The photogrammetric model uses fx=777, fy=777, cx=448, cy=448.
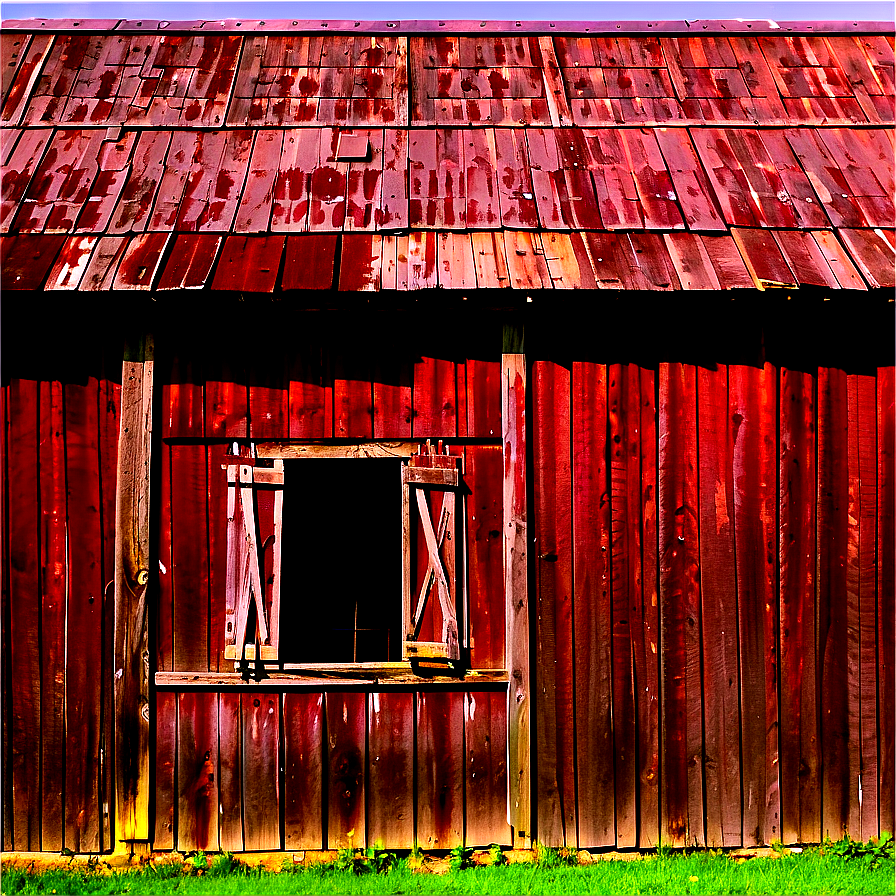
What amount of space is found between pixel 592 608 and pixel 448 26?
5238mm

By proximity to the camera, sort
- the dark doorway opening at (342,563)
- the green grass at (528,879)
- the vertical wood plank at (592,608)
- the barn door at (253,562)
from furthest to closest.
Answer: the dark doorway opening at (342,563) < the vertical wood plank at (592,608) < the barn door at (253,562) < the green grass at (528,879)

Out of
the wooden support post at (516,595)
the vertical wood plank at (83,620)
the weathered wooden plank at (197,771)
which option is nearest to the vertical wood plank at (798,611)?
the wooden support post at (516,595)

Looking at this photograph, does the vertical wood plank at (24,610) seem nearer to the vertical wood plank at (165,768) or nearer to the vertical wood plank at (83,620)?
the vertical wood plank at (83,620)

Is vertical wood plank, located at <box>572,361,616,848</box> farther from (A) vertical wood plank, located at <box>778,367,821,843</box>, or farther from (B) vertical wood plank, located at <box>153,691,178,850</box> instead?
(B) vertical wood plank, located at <box>153,691,178,850</box>

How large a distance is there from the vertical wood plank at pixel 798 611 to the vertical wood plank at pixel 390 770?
88.0 inches

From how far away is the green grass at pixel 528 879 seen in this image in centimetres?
416

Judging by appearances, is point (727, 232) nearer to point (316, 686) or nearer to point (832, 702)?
point (832, 702)

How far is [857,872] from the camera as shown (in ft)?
14.3

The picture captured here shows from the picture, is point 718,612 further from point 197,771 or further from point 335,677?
point 197,771

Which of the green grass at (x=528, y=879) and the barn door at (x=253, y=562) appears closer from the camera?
the green grass at (x=528, y=879)

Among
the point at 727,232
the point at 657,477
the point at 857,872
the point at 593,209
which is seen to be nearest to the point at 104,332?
the point at 593,209

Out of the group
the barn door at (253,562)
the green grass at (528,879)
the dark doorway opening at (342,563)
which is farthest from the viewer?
the dark doorway opening at (342,563)

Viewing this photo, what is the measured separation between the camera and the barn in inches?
179

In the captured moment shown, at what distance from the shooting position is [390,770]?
459 centimetres
